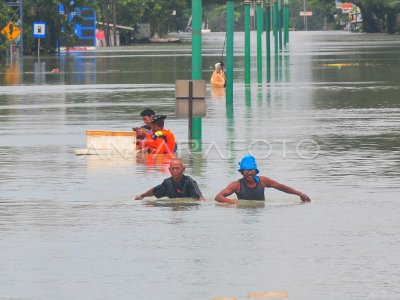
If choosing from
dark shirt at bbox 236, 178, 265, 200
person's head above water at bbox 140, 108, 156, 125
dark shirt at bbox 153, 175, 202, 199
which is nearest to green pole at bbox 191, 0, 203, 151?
person's head above water at bbox 140, 108, 156, 125

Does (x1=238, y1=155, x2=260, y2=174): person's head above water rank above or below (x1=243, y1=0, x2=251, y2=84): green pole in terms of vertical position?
below

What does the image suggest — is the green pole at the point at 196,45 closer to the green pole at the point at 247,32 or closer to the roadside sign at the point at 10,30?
the green pole at the point at 247,32

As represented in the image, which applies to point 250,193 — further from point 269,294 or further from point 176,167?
point 269,294

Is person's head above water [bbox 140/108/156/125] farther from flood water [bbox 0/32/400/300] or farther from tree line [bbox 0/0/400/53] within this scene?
tree line [bbox 0/0/400/53]

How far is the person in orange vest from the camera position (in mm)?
24219

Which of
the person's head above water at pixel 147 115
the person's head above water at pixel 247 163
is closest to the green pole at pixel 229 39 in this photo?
the person's head above water at pixel 147 115

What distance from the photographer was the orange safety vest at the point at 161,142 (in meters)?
24.3

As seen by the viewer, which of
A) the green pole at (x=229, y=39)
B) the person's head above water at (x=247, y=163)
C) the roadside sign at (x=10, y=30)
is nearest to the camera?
the person's head above water at (x=247, y=163)

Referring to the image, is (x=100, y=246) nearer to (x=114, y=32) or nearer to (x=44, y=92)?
(x=44, y=92)

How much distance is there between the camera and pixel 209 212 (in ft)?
56.0

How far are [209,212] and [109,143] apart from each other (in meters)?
8.06

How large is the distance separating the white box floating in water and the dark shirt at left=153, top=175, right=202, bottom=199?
679cm

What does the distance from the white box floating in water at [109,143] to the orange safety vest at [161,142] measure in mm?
281

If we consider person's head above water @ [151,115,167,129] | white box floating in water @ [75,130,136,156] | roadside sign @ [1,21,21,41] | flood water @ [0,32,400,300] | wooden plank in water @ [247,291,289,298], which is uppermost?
roadside sign @ [1,21,21,41]
